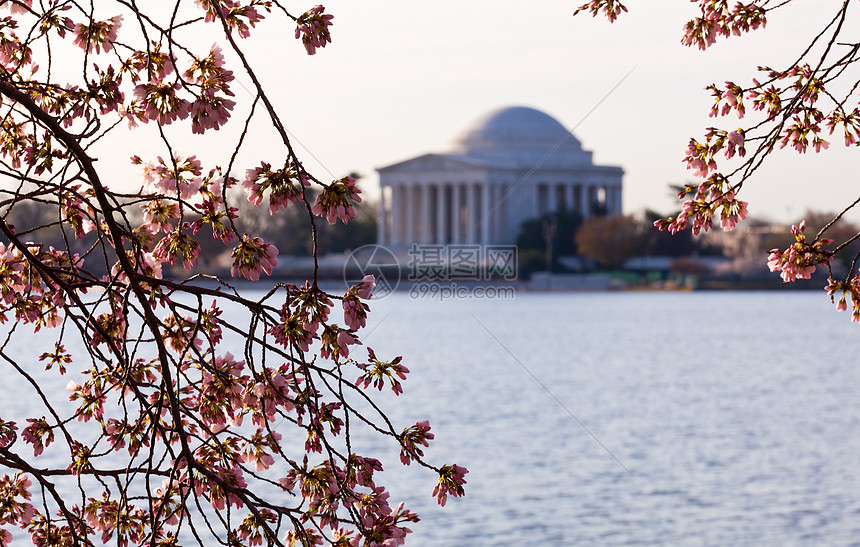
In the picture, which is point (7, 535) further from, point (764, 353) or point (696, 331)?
point (696, 331)

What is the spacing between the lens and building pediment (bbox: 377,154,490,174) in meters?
103

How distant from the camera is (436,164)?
107 metres

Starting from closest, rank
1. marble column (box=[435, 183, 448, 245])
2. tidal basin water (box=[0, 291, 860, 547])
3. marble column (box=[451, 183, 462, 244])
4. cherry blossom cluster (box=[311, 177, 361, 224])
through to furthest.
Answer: cherry blossom cluster (box=[311, 177, 361, 224])
tidal basin water (box=[0, 291, 860, 547])
marble column (box=[451, 183, 462, 244])
marble column (box=[435, 183, 448, 245])

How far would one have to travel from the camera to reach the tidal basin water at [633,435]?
1688 cm

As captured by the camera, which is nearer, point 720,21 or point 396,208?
point 720,21

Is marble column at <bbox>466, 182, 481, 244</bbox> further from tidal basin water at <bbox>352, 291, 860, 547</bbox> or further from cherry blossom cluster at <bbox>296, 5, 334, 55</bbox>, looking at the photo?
cherry blossom cluster at <bbox>296, 5, 334, 55</bbox>

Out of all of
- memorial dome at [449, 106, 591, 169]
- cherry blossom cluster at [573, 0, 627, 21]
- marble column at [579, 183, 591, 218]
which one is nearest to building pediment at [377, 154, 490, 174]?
memorial dome at [449, 106, 591, 169]

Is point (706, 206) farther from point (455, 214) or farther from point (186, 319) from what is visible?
point (455, 214)

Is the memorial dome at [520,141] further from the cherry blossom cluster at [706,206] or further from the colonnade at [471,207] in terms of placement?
the cherry blossom cluster at [706,206]

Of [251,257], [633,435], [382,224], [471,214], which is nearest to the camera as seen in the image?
[251,257]

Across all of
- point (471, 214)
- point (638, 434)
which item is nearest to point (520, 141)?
point (471, 214)

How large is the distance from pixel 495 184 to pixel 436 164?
5.23 meters

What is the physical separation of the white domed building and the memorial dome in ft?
0.26

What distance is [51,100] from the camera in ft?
16.4
